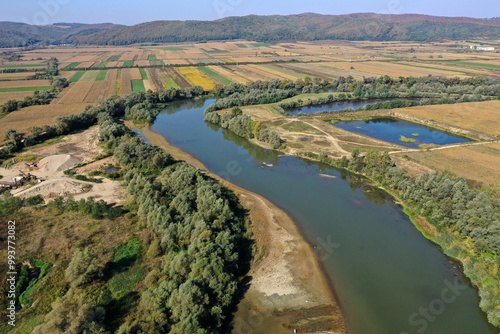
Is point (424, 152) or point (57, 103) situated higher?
point (57, 103)

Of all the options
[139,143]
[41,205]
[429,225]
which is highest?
[139,143]

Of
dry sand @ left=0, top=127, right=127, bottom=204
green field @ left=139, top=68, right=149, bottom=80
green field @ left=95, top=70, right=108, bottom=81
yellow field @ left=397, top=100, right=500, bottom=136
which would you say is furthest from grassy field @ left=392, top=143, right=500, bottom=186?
green field @ left=95, top=70, right=108, bottom=81

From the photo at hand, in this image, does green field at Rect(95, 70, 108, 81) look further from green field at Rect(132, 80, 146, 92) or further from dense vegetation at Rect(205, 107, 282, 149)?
dense vegetation at Rect(205, 107, 282, 149)

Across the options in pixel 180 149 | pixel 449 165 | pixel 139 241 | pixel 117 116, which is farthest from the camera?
pixel 117 116

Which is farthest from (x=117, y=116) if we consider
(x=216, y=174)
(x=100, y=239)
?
(x=100, y=239)

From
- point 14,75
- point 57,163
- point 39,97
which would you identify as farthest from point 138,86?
point 57,163

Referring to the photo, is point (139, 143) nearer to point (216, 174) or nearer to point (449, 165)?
point (216, 174)
